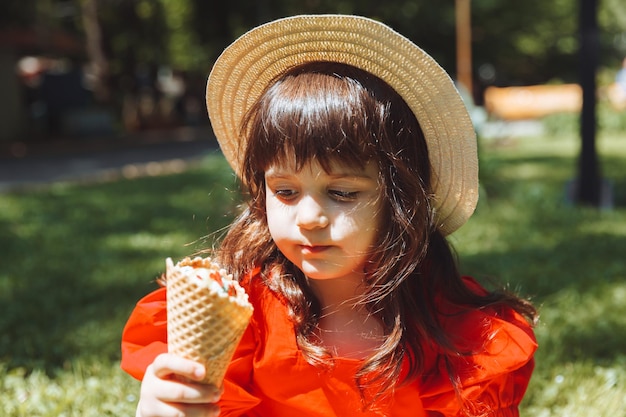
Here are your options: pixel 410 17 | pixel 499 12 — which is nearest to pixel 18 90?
pixel 410 17

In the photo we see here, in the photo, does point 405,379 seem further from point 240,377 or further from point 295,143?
point 295,143

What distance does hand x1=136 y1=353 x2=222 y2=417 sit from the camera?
1399 millimetres

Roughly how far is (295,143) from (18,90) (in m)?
17.6

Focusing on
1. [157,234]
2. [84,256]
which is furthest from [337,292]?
[157,234]

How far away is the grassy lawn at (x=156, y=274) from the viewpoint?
2.71 m

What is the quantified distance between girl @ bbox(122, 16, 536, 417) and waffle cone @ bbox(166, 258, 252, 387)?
325 mm

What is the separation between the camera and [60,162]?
45.3 feet

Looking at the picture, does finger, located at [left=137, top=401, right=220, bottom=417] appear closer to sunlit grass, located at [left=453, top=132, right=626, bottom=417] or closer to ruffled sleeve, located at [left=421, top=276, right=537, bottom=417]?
ruffled sleeve, located at [left=421, top=276, right=537, bottom=417]

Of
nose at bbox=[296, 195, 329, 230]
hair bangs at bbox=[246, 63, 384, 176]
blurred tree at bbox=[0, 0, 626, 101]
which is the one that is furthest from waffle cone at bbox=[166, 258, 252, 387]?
blurred tree at bbox=[0, 0, 626, 101]

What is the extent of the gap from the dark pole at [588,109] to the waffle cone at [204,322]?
218 inches

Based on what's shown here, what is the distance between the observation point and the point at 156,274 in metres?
4.44

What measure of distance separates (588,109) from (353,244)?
5159 millimetres

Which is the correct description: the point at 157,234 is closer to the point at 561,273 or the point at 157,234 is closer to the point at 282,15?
the point at 561,273

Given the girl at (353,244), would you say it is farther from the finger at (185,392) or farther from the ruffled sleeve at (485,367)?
the finger at (185,392)
